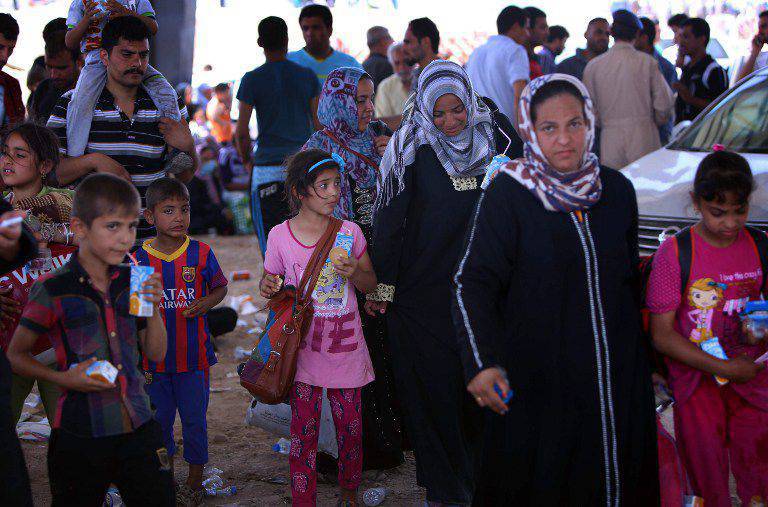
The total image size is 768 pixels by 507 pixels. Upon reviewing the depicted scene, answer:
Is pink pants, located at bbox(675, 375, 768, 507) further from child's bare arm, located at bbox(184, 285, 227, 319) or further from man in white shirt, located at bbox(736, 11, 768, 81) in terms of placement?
man in white shirt, located at bbox(736, 11, 768, 81)

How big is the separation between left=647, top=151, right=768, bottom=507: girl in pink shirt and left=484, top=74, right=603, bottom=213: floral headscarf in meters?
0.60

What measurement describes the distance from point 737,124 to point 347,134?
3.02m

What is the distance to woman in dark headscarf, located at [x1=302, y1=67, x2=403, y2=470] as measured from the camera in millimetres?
4781

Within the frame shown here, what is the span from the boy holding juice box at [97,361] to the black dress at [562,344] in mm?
1140

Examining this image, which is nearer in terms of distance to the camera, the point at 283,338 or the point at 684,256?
the point at 684,256

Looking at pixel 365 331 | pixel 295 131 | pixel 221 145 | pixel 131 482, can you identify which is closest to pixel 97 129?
pixel 365 331

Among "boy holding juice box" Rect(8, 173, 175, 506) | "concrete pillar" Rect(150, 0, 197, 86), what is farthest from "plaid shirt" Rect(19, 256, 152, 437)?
"concrete pillar" Rect(150, 0, 197, 86)

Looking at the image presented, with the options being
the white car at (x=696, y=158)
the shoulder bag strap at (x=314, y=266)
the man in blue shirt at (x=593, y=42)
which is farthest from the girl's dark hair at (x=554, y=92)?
the man in blue shirt at (x=593, y=42)

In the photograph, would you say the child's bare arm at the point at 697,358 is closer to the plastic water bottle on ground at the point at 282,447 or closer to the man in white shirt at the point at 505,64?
the plastic water bottle on ground at the point at 282,447

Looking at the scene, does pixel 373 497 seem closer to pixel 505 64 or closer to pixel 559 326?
pixel 559 326

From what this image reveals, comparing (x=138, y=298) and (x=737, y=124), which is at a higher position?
(x=737, y=124)

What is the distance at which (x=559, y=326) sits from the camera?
2887 millimetres

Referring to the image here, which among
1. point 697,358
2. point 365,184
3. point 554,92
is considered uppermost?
point 554,92

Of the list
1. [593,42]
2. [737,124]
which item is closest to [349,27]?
[593,42]
